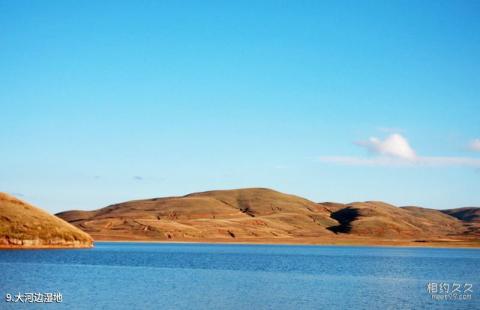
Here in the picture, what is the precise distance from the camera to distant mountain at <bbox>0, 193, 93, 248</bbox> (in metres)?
141

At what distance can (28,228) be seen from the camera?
476 ft

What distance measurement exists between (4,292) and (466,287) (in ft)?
163

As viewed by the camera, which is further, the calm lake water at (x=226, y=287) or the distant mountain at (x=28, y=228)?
the distant mountain at (x=28, y=228)

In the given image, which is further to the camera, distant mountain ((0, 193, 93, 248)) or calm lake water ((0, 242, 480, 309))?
distant mountain ((0, 193, 93, 248))

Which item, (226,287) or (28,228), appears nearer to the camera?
(226,287)

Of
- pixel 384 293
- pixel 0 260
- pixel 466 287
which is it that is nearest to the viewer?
pixel 384 293

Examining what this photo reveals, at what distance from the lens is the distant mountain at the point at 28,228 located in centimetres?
14062

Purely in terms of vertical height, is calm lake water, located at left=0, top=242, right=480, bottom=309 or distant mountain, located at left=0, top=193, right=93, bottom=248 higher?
distant mountain, located at left=0, top=193, right=93, bottom=248

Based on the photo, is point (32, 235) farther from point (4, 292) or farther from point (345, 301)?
point (345, 301)

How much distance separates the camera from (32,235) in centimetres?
14450

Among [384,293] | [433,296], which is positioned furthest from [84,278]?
[433,296]

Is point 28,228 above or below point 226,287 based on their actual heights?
above

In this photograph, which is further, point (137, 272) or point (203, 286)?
point (137, 272)

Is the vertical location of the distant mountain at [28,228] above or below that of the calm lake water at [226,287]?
above
